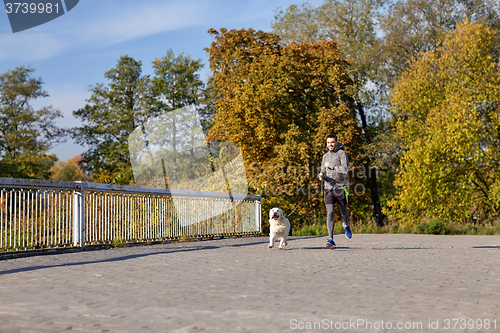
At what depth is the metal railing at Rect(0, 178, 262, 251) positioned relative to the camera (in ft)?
30.6

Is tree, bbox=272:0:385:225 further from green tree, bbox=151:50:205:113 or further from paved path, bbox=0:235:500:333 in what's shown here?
paved path, bbox=0:235:500:333

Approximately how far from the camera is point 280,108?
1124 inches

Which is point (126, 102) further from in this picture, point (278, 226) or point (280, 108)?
point (278, 226)

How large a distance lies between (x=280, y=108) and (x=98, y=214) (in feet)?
60.5

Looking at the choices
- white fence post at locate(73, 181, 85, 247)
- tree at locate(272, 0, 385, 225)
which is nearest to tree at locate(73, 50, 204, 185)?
tree at locate(272, 0, 385, 225)

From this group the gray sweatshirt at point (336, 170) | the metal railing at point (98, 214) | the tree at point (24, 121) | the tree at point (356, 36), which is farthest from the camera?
the tree at point (24, 121)

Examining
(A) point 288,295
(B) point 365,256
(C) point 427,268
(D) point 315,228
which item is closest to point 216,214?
(D) point 315,228

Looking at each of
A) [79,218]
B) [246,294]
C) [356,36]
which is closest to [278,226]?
[79,218]

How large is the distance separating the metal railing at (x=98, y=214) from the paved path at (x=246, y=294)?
94 cm

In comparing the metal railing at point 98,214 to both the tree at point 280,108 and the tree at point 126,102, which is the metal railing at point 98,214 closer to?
the tree at point 280,108

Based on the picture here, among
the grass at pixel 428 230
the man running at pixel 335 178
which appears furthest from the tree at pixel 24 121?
the man running at pixel 335 178

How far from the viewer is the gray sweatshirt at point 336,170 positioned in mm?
10266

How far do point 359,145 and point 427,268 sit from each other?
23878 millimetres

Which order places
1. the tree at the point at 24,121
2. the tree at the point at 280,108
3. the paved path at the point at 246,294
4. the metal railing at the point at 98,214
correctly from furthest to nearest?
the tree at the point at 24,121 < the tree at the point at 280,108 < the metal railing at the point at 98,214 < the paved path at the point at 246,294
